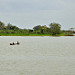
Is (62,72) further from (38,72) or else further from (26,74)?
(26,74)

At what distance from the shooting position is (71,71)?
18.4 meters

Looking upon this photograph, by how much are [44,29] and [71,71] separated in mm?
156315

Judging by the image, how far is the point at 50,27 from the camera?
173125mm

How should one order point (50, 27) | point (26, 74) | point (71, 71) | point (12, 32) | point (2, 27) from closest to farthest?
point (26, 74), point (71, 71), point (12, 32), point (50, 27), point (2, 27)

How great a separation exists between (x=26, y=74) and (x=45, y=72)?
1.87m

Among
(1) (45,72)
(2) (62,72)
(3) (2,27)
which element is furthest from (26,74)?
(3) (2,27)

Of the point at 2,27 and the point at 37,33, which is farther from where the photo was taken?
the point at 2,27

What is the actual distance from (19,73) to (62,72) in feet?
12.2

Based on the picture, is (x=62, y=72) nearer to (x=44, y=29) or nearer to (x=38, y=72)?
(x=38, y=72)

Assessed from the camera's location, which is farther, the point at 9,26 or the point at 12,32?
the point at 9,26

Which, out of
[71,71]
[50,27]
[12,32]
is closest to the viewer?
[71,71]

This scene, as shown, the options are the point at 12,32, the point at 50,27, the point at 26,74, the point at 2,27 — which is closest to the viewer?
the point at 26,74

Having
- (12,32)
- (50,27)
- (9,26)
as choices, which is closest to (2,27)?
(9,26)

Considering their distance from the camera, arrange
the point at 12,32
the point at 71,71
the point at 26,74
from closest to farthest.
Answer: the point at 26,74, the point at 71,71, the point at 12,32
